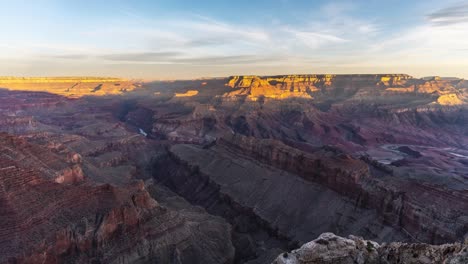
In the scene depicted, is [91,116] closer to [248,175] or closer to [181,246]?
[248,175]

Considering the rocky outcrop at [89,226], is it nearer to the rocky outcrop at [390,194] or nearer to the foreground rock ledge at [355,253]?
the rocky outcrop at [390,194]

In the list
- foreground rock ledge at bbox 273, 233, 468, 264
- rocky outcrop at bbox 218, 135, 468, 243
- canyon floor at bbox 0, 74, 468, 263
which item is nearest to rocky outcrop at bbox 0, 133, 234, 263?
canyon floor at bbox 0, 74, 468, 263

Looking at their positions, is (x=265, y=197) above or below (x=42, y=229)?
below

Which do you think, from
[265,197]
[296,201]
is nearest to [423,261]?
[296,201]

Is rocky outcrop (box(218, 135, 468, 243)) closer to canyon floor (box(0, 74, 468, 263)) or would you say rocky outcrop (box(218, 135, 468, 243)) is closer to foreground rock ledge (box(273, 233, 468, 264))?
canyon floor (box(0, 74, 468, 263))

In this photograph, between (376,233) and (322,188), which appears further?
(322,188)

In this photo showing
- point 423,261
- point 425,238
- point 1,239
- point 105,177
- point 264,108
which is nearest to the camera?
point 423,261

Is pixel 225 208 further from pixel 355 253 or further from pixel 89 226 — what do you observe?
pixel 355 253

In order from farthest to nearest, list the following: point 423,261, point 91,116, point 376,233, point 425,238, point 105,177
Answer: point 91,116
point 105,177
point 376,233
point 425,238
point 423,261

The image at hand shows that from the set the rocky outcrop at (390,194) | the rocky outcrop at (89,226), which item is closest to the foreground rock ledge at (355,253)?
the rocky outcrop at (89,226)
